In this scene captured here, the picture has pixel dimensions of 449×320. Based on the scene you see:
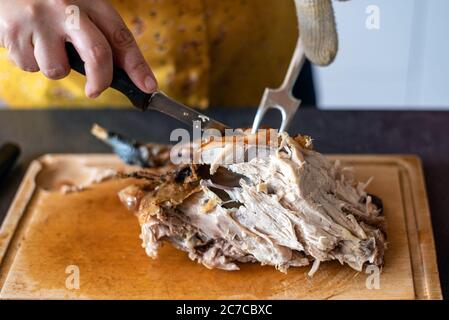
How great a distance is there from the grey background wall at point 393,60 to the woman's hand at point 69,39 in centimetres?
208

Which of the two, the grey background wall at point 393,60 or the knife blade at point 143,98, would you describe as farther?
the grey background wall at point 393,60

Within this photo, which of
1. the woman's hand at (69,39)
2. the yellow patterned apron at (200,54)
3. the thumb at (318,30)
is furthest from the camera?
the yellow patterned apron at (200,54)

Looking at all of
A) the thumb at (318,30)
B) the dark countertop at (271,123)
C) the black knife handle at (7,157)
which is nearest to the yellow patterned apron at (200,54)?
the dark countertop at (271,123)

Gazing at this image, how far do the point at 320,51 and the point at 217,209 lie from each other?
2.36 feet

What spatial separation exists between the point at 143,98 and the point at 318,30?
68cm

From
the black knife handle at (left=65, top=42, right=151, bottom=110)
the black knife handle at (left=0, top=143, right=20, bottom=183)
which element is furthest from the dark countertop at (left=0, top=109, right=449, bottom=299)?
the black knife handle at (left=65, top=42, right=151, bottom=110)

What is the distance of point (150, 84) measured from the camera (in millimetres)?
1975

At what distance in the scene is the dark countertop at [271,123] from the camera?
2.65 metres

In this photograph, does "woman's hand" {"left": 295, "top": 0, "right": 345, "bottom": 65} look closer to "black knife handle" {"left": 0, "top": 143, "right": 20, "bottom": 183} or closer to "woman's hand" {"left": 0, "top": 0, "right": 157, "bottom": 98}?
"woman's hand" {"left": 0, "top": 0, "right": 157, "bottom": 98}

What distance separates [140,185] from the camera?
2.25 m

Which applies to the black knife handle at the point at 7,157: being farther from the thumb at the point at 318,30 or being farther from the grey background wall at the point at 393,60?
the grey background wall at the point at 393,60

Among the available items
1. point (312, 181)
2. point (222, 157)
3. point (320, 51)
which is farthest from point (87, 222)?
point (320, 51)

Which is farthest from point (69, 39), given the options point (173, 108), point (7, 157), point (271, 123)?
point (271, 123)

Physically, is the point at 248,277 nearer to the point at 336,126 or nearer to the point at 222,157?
the point at 222,157
